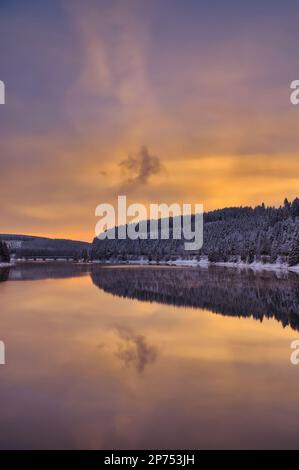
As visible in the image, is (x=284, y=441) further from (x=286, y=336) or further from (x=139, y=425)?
(x=286, y=336)

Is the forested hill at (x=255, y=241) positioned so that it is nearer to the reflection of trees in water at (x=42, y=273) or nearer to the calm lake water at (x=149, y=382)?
the reflection of trees in water at (x=42, y=273)

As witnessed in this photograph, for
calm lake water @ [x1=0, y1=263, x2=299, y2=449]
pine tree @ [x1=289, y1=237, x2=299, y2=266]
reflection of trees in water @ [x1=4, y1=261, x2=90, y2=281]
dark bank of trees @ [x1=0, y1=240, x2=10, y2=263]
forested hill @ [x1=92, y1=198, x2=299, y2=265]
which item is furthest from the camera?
dark bank of trees @ [x1=0, y1=240, x2=10, y2=263]

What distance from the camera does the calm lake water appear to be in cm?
810

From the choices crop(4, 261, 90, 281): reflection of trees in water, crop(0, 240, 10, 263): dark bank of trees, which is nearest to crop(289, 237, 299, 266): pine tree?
crop(4, 261, 90, 281): reflection of trees in water

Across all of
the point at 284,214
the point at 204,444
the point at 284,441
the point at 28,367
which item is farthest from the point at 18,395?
the point at 284,214

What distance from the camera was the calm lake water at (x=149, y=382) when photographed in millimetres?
8099

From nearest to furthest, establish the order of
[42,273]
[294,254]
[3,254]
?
[294,254] < [42,273] < [3,254]

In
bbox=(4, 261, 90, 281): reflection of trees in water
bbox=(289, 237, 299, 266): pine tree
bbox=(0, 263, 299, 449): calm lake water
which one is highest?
bbox=(289, 237, 299, 266): pine tree

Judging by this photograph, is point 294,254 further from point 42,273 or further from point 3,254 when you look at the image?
point 3,254

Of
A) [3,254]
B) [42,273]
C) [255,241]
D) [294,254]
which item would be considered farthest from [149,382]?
[3,254]

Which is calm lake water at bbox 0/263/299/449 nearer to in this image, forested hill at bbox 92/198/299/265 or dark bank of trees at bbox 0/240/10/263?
forested hill at bbox 92/198/299/265

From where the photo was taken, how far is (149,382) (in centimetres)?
1138

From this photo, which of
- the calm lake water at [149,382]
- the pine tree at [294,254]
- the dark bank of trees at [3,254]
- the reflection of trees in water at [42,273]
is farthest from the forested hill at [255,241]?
the dark bank of trees at [3,254]
